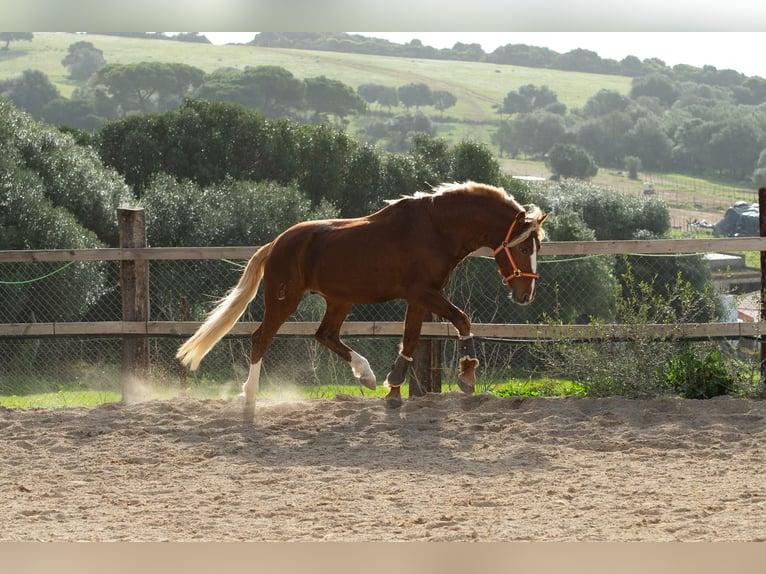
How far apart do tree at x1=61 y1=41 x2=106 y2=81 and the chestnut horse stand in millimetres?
103214

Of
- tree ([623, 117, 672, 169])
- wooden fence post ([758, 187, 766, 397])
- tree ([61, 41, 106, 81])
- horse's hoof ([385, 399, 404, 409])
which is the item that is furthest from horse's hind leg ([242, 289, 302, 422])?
tree ([61, 41, 106, 81])

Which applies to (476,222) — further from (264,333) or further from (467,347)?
(264,333)

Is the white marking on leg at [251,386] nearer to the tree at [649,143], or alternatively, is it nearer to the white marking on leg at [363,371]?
the white marking on leg at [363,371]

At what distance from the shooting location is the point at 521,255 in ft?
21.1

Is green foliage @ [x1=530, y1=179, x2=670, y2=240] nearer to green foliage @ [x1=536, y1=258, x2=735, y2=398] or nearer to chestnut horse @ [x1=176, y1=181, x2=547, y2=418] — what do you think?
green foliage @ [x1=536, y1=258, x2=735, y2=398]

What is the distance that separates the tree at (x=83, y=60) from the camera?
4104 inches

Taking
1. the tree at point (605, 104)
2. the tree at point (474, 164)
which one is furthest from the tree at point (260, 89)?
the tree at point (474, 164)

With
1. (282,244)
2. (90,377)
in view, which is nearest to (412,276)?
(282,244)

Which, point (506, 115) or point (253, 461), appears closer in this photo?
point (253, 461)

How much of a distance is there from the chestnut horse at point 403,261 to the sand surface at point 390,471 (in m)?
0.54

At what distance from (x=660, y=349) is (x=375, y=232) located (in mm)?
2359

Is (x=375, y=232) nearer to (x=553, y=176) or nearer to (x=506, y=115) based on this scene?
(x=553, y=176)

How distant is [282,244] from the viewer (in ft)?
22.3

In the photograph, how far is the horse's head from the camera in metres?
6.40
